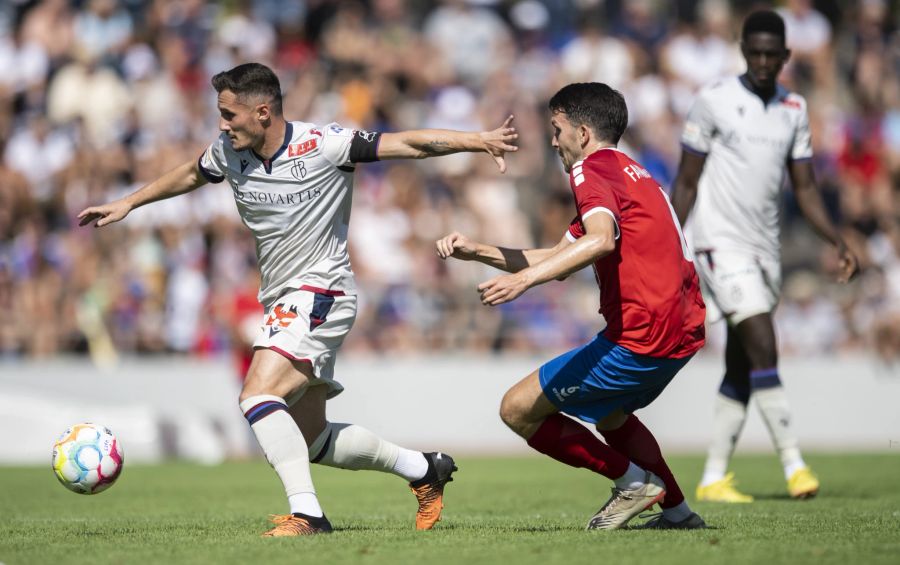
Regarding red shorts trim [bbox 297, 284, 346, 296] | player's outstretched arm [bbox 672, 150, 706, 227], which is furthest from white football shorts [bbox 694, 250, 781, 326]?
red shorts trim [bbox 297, 284, 346, 296]

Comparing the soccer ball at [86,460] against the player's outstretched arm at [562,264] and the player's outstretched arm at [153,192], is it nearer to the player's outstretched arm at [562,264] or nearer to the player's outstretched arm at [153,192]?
the player's outstretched arm at [153,192]

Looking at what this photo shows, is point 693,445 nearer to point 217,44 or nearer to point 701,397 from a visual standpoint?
point 701,397

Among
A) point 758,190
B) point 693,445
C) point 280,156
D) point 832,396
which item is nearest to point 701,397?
point 693,445

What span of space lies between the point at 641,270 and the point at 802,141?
11.6 ft

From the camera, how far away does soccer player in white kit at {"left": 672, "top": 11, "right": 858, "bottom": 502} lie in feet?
31.0

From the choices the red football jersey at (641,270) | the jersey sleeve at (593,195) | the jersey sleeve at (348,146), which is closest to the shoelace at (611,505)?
the red football jersey at (641,270)

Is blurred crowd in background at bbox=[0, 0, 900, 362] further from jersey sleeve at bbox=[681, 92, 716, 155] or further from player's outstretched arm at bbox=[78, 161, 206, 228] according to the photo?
player's outstretched arm at bbox=[78, 161, 206, 228]

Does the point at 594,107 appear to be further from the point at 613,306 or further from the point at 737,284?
the point at 737,284

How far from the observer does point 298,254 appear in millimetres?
7438

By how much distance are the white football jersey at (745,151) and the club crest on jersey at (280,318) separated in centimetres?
391

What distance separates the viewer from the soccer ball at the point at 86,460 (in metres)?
7.42

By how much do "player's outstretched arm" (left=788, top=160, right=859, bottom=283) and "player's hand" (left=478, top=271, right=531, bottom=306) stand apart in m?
4.28

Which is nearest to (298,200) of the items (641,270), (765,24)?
(641,270)

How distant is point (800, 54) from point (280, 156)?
15487mm
